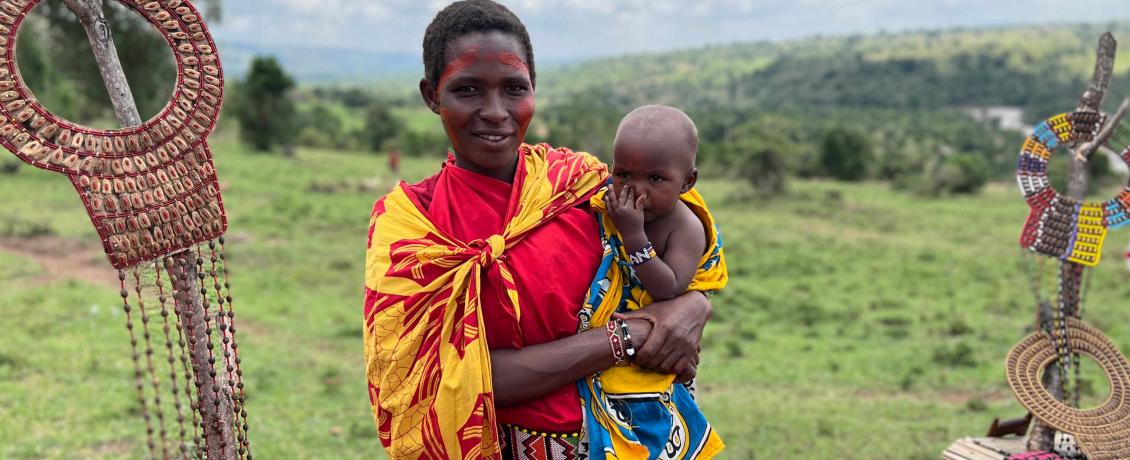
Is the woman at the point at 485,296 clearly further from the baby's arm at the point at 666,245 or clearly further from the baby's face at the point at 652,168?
the baby's face at the point at 652,168

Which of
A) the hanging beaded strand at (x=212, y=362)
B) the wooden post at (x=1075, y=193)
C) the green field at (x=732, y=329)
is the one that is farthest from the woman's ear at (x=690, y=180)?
the wooden post at (x=1075, y=193)

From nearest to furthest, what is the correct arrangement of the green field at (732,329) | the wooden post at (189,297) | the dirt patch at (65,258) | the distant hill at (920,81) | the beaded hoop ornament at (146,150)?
1. the beaded hoop ornament at (146,150)
2. the wooden post at (189,297)
3. the green field at (732,329)
4. the dirt patch at (65,258)
5. the distant hill at (920,81)

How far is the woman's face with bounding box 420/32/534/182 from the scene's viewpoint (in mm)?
2076

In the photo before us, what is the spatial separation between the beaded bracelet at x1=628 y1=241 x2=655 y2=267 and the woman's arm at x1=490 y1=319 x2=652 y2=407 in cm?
20

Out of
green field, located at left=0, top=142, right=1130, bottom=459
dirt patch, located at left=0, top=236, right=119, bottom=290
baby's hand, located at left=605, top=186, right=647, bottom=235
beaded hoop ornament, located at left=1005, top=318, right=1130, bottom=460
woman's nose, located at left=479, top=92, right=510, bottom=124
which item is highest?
woman's nose, located at left=479, top=92, right=510, bottom=124

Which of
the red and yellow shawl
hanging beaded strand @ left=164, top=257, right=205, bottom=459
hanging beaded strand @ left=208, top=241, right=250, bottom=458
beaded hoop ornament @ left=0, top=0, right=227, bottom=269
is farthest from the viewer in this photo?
hanging beaded strand @ left=208, top=241, right=250, bottom=458

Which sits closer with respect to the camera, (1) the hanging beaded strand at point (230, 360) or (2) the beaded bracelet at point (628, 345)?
(2) the beaded bracelet at point (628, 345)

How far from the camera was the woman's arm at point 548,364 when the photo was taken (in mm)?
2084

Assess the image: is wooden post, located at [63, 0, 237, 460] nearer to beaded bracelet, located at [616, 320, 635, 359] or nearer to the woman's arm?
the woman's arm

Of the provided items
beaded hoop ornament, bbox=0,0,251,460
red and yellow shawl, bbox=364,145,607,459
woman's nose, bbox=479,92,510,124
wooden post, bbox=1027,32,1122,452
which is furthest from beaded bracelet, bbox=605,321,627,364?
wooden post, bbox=1027,32,1122,452

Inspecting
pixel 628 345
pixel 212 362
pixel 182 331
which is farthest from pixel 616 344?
pixel 182 331

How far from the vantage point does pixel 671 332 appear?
2152 millimetres

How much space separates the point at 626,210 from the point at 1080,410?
9.08ft

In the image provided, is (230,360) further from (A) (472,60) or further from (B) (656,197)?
(B) (656,197)
